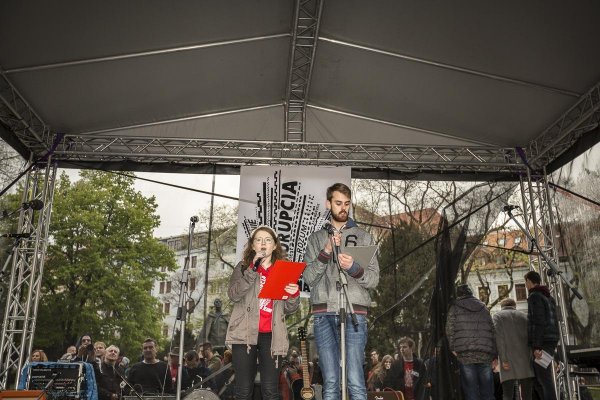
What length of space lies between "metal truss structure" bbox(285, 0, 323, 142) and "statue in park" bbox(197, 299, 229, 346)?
242 cm

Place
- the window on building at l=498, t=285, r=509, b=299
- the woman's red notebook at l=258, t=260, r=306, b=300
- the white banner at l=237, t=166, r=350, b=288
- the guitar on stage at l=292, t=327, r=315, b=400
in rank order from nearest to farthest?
the woman's red notebook at l=258, t=260, r=306, b=300 → the guitar on stage at l=292, t=327, r=315, b=400 → the white banner at l=237, t=166, r=350, b=288 → the window on building at l=498, t=285, r=509, b=299

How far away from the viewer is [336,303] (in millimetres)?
3273

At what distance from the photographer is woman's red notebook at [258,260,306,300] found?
3198mm

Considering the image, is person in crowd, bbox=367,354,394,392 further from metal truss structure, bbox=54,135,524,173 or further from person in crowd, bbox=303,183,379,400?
person in crowd, bbox=303,183,379,400

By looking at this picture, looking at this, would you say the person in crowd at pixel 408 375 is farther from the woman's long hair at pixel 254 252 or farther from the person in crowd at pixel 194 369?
the woman's long hair at pixel 254 252

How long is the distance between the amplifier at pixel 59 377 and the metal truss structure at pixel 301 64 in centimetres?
375

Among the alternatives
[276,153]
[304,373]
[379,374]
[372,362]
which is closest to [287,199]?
[276,153]

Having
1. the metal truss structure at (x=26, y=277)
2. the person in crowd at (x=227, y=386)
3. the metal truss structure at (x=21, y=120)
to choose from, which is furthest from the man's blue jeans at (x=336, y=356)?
the metal truss structure at (x=21, y=120)

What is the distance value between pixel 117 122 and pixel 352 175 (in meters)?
3.19

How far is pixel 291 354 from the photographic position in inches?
258

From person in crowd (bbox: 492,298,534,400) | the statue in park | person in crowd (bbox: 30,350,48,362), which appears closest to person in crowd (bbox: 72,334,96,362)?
person in crowd (bbox: 30,350,48,362)

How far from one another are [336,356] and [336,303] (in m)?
0.32

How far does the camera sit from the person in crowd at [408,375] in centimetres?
631

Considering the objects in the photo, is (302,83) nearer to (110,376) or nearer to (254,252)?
(254,252)
